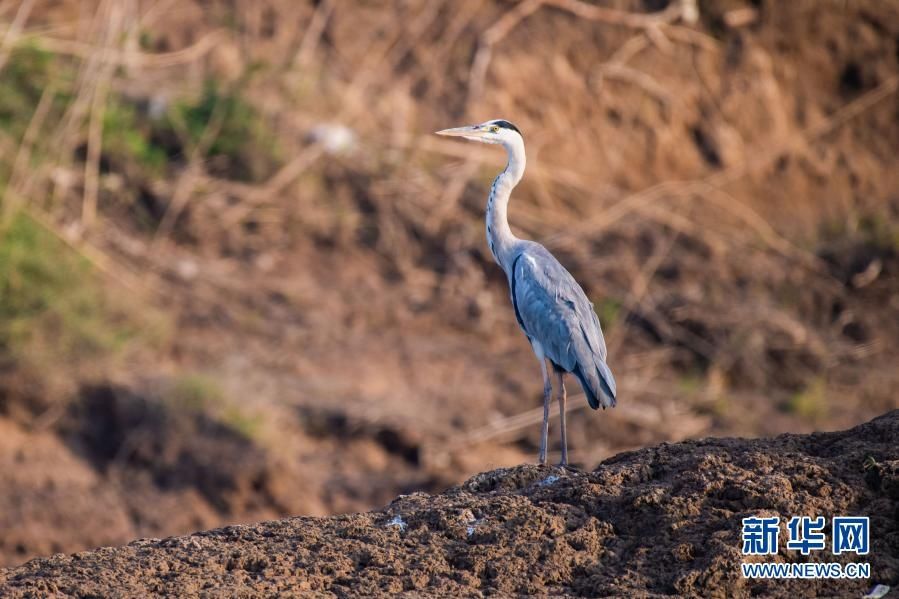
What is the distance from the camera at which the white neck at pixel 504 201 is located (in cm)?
717

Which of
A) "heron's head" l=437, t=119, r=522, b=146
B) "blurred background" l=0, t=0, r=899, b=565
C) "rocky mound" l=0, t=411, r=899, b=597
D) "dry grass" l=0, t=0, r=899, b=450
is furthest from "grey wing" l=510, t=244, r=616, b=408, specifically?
"dry grass" l=0, t=0, r=899, b=450

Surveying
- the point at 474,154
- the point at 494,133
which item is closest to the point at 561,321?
the point at 494,133

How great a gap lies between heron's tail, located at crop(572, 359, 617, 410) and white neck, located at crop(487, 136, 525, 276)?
927mm

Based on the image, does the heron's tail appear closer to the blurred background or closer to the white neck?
the white neck

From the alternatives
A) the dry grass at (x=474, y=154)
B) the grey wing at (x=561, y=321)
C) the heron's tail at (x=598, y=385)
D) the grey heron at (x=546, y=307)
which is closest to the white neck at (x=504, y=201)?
the grey heron at (x=546, y=307)

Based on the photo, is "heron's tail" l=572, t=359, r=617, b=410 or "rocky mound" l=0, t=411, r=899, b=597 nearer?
"rocky mound" l=0, t=411, r=899, b=597

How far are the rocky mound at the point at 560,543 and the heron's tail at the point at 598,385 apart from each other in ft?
3.73

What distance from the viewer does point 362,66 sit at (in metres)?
13.4

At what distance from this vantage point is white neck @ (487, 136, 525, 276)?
717 cm

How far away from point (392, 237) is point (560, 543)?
7.98 m

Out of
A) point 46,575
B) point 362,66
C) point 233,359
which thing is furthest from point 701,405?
point 46,575

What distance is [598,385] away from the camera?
21.1 feet

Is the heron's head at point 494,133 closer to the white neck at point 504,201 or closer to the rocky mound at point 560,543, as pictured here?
the white neck at point 504,201

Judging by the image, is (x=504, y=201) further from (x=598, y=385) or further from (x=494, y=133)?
(x=598, y=385)
